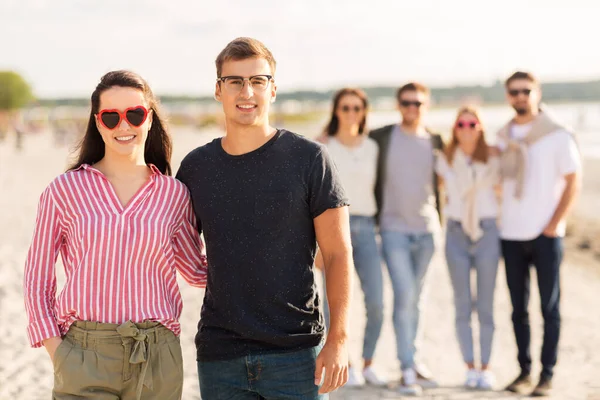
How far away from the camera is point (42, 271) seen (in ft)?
8.77

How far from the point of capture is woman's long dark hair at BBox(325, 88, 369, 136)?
5.52 m

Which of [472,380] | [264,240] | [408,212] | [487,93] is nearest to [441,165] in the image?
[408,212]

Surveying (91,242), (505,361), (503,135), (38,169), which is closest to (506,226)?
(503,135)

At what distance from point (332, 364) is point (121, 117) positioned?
1215 millimetres

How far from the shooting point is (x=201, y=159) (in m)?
2.83

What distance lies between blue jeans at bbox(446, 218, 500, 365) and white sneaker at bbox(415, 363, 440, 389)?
1.03ft

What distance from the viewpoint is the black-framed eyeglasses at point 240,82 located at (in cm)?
275

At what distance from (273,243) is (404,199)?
2924 millimetres

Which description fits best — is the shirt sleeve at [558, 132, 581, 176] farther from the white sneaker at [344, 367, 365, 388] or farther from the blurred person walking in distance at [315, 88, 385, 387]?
the white sneaker at [344, 367, 365, 388]

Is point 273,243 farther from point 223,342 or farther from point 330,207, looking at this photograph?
point 223,342

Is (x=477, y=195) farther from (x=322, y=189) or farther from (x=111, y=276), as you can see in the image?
(x=111, y=276)

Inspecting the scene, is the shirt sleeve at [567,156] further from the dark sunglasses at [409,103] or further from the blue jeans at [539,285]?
the dark sunglasses at [409,103]

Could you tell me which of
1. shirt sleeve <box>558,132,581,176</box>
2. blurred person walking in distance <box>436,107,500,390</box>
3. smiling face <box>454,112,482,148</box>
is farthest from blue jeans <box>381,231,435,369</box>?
shirt sleeve <box>558,132,581,176</box>

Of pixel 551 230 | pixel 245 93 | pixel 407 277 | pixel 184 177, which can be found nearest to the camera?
pixel 245 93
